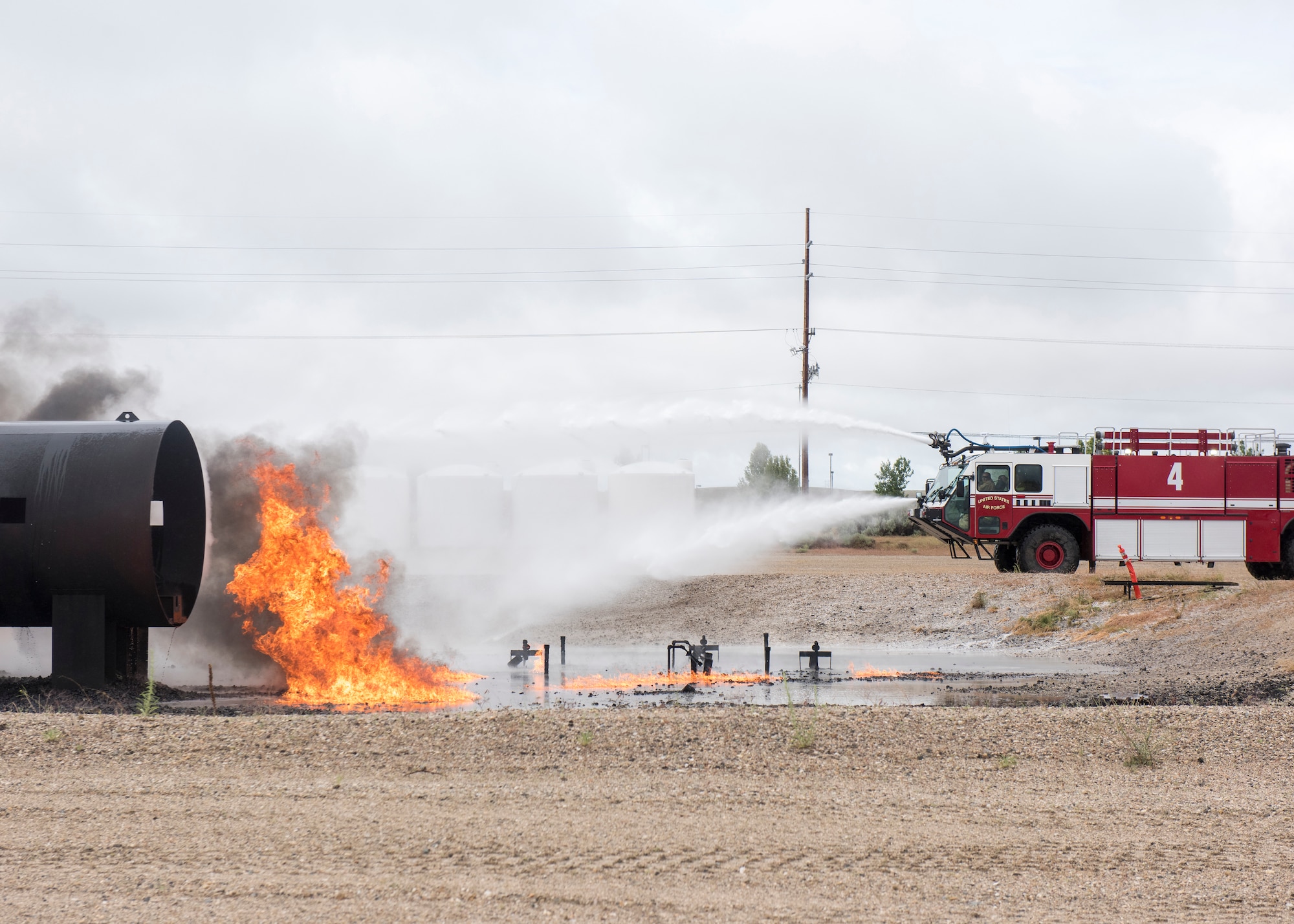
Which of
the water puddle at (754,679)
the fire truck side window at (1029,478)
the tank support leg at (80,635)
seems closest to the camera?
the tank support leg at (80,635)

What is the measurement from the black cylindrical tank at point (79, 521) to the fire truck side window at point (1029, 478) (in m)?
20.0

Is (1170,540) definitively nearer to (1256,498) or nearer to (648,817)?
(1256,498)

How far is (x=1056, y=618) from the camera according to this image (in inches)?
937

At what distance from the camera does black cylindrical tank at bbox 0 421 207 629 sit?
14.0 metres

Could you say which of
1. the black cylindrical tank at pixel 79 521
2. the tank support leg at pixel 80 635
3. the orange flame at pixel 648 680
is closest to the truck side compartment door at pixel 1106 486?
the orange flame at pixel 648 680

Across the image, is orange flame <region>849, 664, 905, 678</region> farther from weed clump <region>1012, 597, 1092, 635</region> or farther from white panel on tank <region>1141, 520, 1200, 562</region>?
white panel on tank <region>1141, 520, 1200, 562</region>

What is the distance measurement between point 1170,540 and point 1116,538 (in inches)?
51.5

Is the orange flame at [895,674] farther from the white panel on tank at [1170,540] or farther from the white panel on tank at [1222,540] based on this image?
the white panel on tank at [1222,540]

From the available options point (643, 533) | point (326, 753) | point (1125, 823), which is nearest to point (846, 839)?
point (1125, 823)

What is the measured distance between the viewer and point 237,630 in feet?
58.1

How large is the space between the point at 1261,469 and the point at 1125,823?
21725mm

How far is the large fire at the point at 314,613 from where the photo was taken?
15086 mm

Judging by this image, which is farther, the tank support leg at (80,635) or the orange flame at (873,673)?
the orange flame at (873,673)

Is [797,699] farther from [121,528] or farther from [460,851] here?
[121,528]
